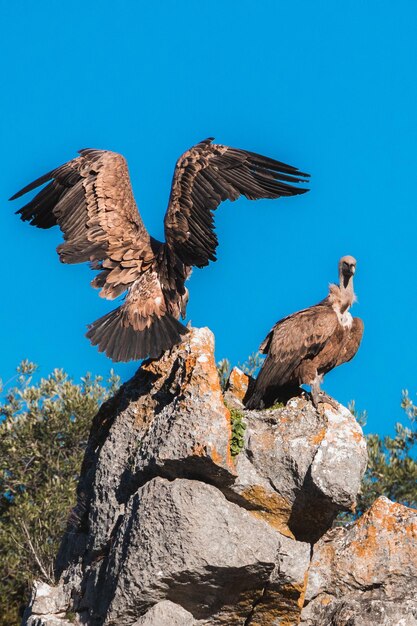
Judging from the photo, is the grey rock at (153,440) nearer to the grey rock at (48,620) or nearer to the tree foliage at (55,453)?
the grey rock at (48,620)

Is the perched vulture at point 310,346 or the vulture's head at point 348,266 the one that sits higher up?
the vulture's head at point 348,266

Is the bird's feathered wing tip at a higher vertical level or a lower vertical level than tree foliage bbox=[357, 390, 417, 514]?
lower

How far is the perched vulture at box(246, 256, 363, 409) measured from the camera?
1186 centimetres

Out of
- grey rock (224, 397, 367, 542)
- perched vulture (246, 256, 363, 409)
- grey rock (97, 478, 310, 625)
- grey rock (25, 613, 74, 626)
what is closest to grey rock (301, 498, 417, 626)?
grey rock (224, 397, 367, 542)

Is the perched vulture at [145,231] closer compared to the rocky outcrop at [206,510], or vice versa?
the rocky outcrop at [206,510]

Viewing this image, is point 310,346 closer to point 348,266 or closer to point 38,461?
point 348,266

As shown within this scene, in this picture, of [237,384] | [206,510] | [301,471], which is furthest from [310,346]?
[206,510]

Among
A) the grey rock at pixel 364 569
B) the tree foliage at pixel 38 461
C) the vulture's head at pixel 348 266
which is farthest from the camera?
the tree foliage at pixel 38 461

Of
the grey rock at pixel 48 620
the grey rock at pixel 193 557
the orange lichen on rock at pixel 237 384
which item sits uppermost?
the orange lichen on rock at pixel 237 384

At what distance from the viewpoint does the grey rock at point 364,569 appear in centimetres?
1138

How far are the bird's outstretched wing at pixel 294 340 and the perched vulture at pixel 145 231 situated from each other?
0.92 m

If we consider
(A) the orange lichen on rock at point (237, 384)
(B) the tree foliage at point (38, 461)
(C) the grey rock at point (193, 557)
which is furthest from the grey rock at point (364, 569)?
(B) the tree foliage at point (38, 461)

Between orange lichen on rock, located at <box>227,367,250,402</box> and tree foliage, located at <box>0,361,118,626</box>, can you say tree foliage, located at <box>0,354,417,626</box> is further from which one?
orange lichen on rock, located at <box>227,367,250,402</box>

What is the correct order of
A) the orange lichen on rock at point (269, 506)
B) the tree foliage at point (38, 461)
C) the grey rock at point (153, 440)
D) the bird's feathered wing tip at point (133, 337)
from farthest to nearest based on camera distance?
the tree foliage at point (38, 461)
the bird's feathered wing tip at point (133, 337)
the orange lichen on rock at point (269, 506)
the grey rock at point (153, 440)
